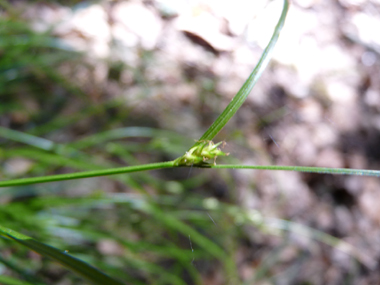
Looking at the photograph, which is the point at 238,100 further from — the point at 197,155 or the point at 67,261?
the point at 67,261

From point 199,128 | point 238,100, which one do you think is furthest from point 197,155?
point 199,128

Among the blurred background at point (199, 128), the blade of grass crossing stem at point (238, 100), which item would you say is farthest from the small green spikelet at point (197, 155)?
the blurred background at point (199, 128)

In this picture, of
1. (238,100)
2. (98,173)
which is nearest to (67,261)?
(98,173)

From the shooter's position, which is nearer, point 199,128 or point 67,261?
point 67,261

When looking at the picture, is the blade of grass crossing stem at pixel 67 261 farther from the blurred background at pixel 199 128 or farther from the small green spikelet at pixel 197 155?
the blurred background at pixel 199 128

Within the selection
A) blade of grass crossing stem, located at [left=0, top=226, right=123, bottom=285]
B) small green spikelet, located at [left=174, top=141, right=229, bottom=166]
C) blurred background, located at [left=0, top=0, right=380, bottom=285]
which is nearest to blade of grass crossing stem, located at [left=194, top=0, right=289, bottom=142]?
small green spikelet, located at [left=174, top=141, right=229, bottom=166]

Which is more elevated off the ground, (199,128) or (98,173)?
(199,128)

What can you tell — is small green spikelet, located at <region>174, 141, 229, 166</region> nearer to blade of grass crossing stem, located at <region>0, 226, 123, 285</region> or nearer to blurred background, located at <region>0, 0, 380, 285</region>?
blade of grass crossing stem, located at <region>0, 226, 123, 285</region>

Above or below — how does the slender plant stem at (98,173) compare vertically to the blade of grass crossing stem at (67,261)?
above
